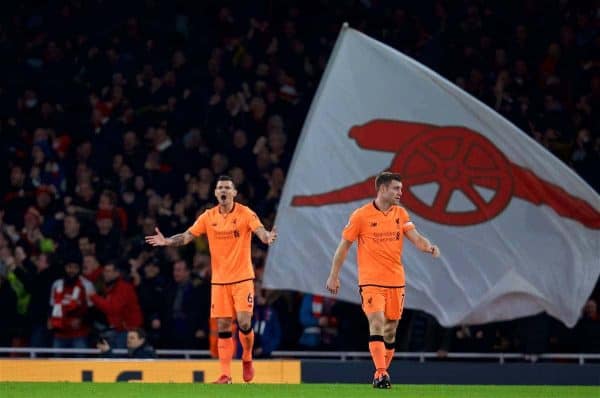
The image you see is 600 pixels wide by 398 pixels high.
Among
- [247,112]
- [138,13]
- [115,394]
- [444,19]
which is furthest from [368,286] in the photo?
[138,13]

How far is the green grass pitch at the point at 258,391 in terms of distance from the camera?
13.2 meters

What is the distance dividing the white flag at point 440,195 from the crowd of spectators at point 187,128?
35.1 inches

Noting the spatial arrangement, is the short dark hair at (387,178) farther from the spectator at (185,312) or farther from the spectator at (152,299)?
the spectator at (152,299)

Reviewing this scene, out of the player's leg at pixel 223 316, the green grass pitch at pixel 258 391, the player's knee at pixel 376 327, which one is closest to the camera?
the green grass pitch at pixel 258 391

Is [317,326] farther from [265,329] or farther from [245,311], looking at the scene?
[245,311]

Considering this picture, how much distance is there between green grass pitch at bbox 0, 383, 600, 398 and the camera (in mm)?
13227

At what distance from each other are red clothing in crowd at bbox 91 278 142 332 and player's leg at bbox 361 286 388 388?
5391 millimetres

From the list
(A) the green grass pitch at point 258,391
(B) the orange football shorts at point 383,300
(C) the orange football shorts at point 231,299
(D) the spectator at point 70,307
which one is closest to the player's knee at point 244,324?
(C) the orange football shorts at point 231,299

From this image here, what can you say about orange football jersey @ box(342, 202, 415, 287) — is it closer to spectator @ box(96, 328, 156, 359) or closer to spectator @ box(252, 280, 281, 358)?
spectator @ box(252, 280, 281, 358)

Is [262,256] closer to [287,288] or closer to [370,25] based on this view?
[287,288]

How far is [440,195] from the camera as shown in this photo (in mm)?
18500

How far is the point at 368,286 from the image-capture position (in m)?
14.3

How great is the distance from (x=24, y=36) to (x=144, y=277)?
7.41 metres

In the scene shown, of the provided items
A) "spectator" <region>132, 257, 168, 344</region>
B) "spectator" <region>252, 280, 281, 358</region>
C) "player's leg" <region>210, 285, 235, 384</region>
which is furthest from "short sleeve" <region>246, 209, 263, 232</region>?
"spectator" <region>132, 257, 168, 344</region>
